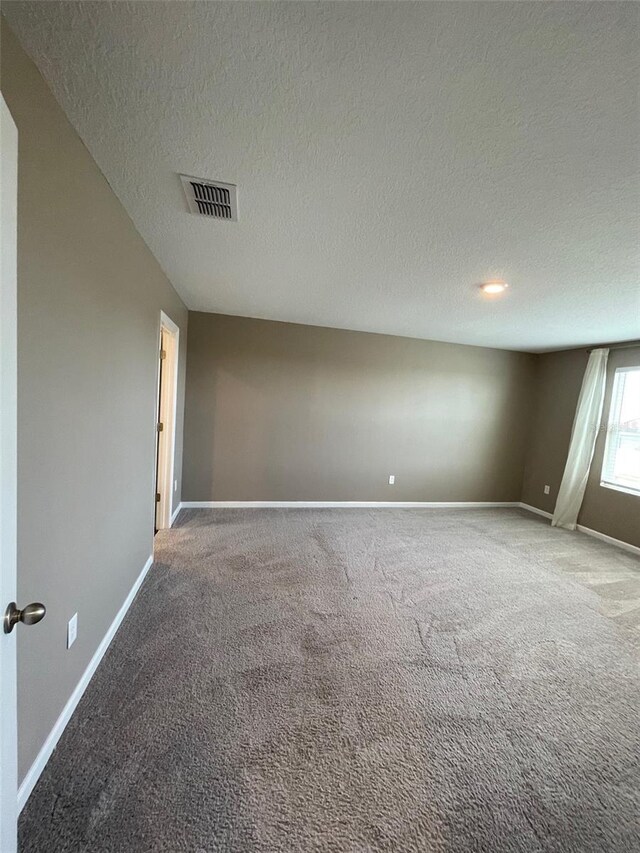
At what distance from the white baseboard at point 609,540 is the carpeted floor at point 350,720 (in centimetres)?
114

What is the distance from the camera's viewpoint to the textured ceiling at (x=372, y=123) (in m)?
0.84

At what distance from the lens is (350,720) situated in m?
1.44

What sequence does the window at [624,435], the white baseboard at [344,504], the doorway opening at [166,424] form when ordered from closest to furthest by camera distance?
the doorway opening at [166,424]
the window at [624,435]
the white baseboard at [344,504]

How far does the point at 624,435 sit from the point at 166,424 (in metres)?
5.29

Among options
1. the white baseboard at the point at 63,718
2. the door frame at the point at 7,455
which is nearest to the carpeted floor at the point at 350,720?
the white baseboard at the point at 63,718

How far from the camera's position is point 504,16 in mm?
798

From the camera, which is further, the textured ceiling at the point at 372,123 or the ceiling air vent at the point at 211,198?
the ceiling air vent at the point at 211,198

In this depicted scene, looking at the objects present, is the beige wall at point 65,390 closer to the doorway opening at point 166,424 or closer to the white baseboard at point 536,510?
the doorway opening at point 166,424

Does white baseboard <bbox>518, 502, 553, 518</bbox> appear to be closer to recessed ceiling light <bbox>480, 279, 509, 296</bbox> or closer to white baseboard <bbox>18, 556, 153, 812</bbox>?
recessed ceiling light <bbox>480, 279, 509, 296</bbox>

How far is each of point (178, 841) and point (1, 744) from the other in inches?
30.5

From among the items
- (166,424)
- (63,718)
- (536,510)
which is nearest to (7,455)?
(63,718)

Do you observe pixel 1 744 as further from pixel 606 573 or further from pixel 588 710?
pixel 606 573

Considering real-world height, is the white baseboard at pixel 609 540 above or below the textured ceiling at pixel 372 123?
below

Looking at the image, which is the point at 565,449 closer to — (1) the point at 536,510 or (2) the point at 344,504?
(1) the point at 536,510
